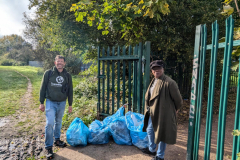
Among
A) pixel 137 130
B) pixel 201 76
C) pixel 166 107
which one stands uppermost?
pixel 201 76

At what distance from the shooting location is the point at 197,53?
2.13 metres

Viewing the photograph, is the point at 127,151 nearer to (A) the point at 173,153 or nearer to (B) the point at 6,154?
(A) the point at 173,153

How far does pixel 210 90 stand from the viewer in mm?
1924

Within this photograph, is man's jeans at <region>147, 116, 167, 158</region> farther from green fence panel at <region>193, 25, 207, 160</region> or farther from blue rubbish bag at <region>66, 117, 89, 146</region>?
blue rubbish bag at <region>66, 117, 89, 146</region>

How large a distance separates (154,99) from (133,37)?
3973 mm

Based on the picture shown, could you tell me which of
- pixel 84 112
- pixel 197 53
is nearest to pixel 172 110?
pixel 197 53

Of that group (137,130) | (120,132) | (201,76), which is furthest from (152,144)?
(201,76)

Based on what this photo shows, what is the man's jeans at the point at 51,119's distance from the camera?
338 cm

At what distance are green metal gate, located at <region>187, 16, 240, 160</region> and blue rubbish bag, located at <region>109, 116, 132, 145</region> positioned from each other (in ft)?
5.17

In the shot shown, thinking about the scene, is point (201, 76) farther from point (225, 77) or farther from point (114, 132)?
point (114, 132)

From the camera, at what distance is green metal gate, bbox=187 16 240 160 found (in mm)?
1687

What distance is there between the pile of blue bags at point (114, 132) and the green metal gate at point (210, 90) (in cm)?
136

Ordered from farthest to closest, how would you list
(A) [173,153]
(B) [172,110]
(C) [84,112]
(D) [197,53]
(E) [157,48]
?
1. (E) [157,48]
2. (C) [84,112]
3. (A) [173,153]
4. (B) [172,110]
5. (D) [197,53]

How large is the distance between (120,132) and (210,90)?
2.25 meters
